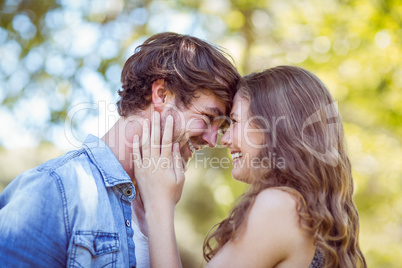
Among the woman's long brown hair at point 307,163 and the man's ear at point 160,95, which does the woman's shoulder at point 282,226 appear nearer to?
the woman's long brown hair at point 307,163

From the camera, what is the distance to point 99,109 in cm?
507

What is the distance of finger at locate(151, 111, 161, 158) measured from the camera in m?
2.33

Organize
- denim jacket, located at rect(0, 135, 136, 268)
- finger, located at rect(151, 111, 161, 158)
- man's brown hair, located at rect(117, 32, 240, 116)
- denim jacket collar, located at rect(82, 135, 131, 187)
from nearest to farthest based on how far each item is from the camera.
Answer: denim jacket, located at rect(0, 135, 136, 268), denim jacket collar, located at rect(82, 135, 131, 187), finger, located at rect(151, 111, 161, 158), man's brown hair, located at rect(117, 32, 240, 116)

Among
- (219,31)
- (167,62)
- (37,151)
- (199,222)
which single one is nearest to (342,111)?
(219,31)

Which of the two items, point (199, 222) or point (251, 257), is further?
point (199, 222)

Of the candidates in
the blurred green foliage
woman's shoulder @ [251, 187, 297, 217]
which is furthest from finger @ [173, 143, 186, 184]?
the blurred green foliage

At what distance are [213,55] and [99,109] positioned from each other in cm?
290

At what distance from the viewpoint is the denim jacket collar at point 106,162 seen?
213 cm

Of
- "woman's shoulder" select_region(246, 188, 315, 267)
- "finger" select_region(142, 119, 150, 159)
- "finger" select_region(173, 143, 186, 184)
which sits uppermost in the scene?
"finger" select_region(142, 119, 150, 159)

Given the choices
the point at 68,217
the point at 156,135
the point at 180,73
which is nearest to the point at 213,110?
the point at 180,73

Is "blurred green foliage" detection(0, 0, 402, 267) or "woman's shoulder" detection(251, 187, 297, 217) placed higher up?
"blurred green foliage" detection(0, 0, 402, 267)

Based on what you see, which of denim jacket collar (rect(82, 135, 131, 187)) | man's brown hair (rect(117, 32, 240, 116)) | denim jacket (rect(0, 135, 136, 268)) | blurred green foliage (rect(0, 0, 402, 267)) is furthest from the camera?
blurred green foliage (rect(0, 0, 402, 267))

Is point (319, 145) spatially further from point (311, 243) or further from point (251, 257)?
point (251, 257)

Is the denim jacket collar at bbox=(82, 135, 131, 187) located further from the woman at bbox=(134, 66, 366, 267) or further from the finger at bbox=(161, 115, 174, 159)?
the finger at bbox=(161, 115, 174, 159)
